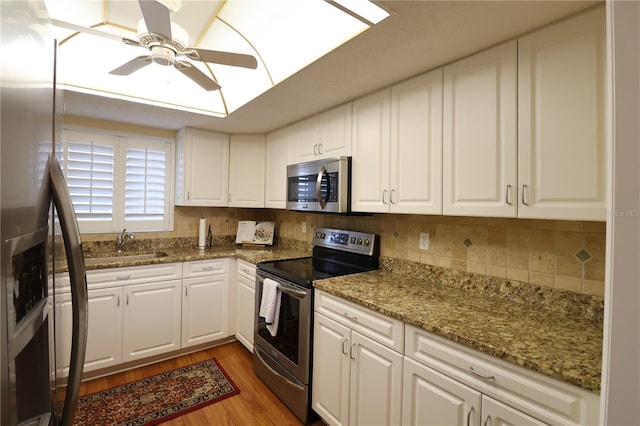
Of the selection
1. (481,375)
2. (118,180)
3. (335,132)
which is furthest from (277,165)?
(481,375)

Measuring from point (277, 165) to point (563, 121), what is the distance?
2.34 m

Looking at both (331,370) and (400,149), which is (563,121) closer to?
(400,149)

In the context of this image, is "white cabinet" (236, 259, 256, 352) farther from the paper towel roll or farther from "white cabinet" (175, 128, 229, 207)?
"white cabinet" (175, 128, 229, 207)

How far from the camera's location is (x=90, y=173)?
2.85 meters

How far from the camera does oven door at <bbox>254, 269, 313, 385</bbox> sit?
1.93 meters

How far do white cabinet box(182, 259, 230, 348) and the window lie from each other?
2.68 feet

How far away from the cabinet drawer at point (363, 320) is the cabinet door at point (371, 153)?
2.17 ft

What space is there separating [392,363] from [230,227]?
2671 mm

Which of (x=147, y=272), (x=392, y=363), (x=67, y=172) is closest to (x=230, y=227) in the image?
(x=147, y=272)

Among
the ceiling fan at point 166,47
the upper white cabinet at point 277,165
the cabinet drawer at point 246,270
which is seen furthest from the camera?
the upper white cabinet at point 277,165

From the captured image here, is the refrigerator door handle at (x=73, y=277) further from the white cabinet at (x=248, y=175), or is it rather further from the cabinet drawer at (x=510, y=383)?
the white cabinet at (x=248, y=175)

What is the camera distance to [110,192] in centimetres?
294

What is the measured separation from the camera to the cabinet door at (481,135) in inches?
54.2

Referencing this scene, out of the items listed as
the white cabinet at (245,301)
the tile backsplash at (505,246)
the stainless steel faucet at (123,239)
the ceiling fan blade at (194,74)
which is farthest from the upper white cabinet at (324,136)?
the stainless steel faucet at (123,239)
